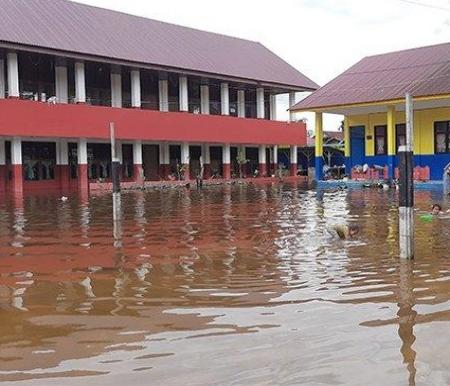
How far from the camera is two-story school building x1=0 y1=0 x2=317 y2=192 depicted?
3388 centimetres

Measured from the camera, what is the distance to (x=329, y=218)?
15734mm

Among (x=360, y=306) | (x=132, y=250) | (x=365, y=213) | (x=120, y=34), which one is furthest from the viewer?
(x=120, y=34)

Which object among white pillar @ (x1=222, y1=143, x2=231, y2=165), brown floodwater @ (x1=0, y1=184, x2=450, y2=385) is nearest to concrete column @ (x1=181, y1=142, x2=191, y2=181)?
white pillar @ (x1=222, y1=143, x2=231, y2=165)

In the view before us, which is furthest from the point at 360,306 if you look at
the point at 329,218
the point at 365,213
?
the point at 365,213

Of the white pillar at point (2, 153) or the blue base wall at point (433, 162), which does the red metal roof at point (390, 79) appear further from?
the white pillar at point (2, 153)

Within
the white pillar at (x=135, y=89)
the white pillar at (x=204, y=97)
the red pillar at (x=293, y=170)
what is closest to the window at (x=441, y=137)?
the white pillar at (x=135, y=89)

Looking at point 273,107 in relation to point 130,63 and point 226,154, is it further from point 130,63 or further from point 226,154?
point 130,63

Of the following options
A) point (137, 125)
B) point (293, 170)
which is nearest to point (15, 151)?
point (137, 125)

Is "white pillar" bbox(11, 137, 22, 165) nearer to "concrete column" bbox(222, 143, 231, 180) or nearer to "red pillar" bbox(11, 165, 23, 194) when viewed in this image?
"red pillar" bbox(11, 165, 23, 194)

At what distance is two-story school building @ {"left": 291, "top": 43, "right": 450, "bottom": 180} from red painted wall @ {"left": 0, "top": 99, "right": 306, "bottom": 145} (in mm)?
9235

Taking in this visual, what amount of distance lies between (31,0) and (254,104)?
20.0 m

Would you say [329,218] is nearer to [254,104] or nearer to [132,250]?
[132,250]

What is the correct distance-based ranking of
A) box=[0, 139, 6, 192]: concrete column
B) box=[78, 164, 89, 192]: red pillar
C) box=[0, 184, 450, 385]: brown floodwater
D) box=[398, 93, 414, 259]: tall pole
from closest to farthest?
box=[0, 184, 450, 385]: brown floodwater
box=[398, 93, 414, 259]: tall pole
box=[0, 139, 6, 192]: concrete column
box=[78, 164, 89, 192]: red pillar

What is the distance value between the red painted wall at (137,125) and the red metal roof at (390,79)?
915 cm
